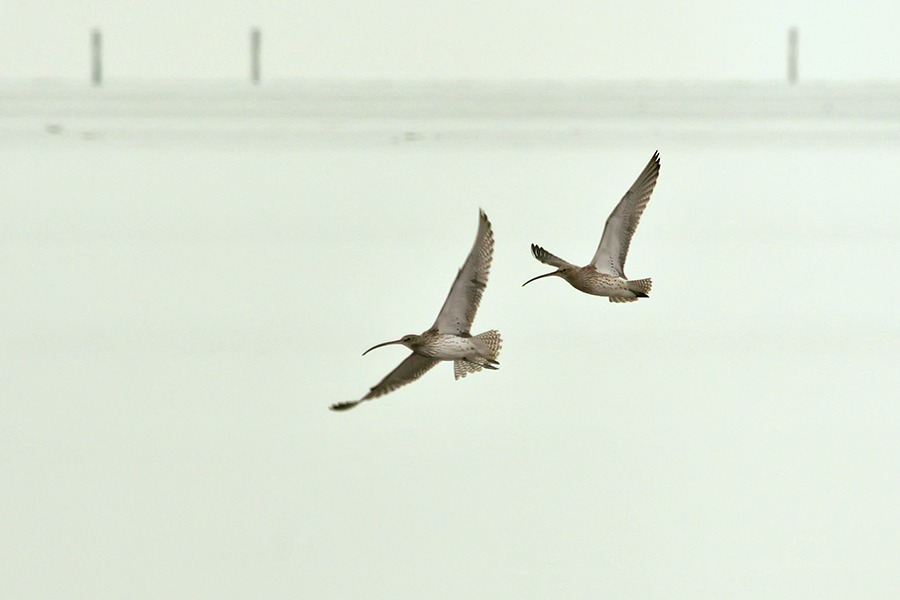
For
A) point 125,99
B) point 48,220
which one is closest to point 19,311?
point 48,220

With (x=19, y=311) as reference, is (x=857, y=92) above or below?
above

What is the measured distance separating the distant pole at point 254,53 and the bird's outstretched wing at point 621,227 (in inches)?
48.6

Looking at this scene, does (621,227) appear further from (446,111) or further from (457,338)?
(446,111)

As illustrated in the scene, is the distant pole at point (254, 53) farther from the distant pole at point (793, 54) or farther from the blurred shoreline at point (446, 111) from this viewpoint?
the distant pole at point (793, 54)

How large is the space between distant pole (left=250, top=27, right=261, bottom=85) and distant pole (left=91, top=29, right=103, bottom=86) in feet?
1.18

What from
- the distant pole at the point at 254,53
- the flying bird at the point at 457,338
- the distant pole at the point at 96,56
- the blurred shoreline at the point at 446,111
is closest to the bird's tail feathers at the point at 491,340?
the flying bird at the point at 457,338

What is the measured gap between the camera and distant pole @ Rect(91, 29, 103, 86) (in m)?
2.20

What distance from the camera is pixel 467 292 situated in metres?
1.24

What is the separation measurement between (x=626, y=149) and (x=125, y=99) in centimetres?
120

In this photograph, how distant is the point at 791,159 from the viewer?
7.34 feet

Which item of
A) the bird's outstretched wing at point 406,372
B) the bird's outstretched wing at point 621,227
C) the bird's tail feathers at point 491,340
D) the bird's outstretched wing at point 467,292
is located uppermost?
the bird's outstretched wing at point 621,227

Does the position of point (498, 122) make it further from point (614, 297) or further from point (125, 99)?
point (614, 297)

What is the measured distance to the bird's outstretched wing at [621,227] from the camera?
1.25m

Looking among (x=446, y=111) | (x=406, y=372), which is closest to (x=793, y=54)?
(x=446, y=111)
